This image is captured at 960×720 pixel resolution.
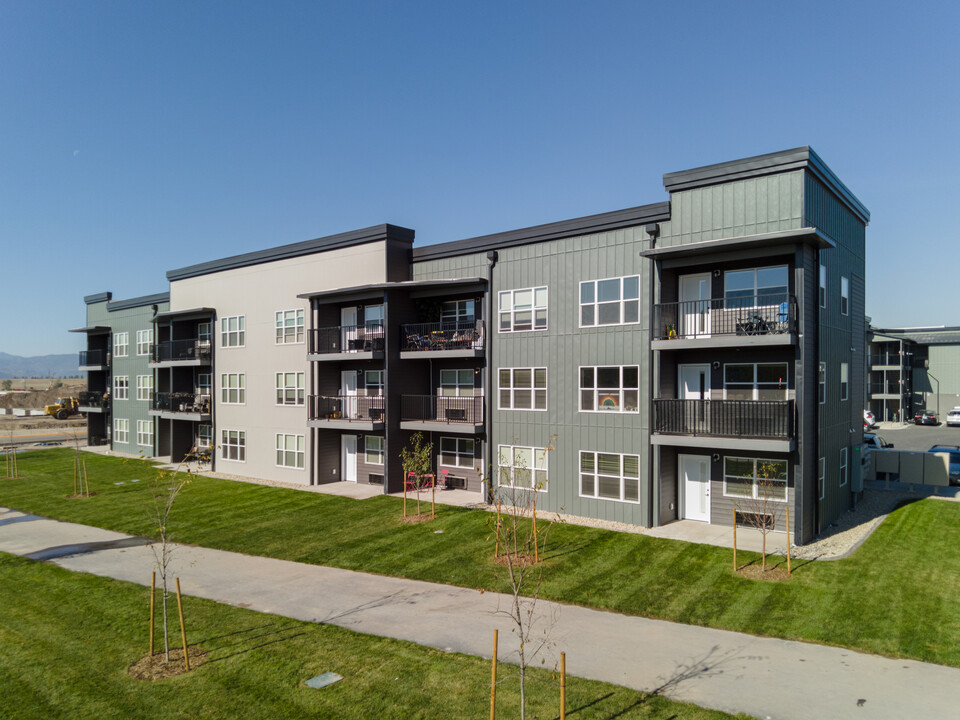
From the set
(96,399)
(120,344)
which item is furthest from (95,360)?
(120,344)

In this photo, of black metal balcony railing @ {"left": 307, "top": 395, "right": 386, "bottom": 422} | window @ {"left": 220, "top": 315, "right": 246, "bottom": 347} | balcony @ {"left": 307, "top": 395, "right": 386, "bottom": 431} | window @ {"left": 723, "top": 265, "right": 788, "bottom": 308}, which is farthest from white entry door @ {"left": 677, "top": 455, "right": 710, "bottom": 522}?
window @ {"left": 220, "top": 315, "right": 246, "bottom": 347}

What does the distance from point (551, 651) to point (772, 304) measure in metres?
12.5

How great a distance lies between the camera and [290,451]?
101ft

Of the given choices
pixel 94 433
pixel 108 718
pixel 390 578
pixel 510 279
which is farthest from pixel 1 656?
pixel 94 433

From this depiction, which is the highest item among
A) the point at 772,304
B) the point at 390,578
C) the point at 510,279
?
the point at 510,279

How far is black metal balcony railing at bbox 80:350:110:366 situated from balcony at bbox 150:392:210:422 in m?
12.1

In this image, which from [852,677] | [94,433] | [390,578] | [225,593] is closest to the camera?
[852,677]

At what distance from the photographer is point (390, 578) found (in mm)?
16438

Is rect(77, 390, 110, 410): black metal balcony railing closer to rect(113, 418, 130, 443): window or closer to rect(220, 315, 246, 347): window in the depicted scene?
rect(113, 418, 130, 443): window

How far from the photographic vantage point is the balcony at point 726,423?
703 inches

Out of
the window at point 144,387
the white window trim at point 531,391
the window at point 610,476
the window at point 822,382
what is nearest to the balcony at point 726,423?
the window at point 610,476

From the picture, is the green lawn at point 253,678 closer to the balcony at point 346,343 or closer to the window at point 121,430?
the balcony at point 346,343

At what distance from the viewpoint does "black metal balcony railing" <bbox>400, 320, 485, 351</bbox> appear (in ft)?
82.3

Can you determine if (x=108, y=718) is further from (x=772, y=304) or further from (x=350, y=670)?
(x=772, y=304)
